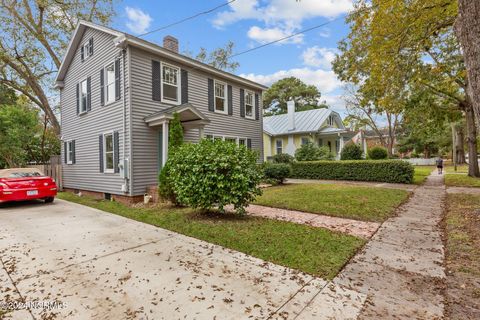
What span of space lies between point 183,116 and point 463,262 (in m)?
8.91

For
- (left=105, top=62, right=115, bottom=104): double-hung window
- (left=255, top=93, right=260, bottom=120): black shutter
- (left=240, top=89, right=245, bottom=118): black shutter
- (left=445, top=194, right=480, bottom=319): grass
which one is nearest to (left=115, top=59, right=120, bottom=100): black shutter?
(left=105, top=62, right=115, bottom=104): double-hung window

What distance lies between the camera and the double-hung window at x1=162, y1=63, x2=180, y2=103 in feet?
33.6

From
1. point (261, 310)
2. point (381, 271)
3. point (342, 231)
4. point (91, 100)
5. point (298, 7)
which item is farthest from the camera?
point (91, 100)

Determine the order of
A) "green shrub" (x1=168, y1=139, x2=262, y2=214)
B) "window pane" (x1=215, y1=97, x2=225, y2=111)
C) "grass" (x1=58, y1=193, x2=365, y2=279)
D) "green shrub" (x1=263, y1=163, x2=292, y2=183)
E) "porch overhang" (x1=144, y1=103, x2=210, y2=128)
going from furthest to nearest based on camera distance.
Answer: "green shrub" (x1=263, y1=163, x2=292, y2=183), "window pane" (x1=215, y1=97, x2=225, y2=111), "porch overhang" (x1=144, y1=103, x2=210, y2=128), "green shrub" (x1=168, y1=139, x2=262, y2=214), "grass" (x1=58, y1=193, x2=365, y2=279)

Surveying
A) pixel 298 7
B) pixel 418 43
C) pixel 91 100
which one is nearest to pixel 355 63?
pixel 418 43

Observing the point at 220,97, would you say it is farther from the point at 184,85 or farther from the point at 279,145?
the point at 279,145

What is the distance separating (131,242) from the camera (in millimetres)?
4664

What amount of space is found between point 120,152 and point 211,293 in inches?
308

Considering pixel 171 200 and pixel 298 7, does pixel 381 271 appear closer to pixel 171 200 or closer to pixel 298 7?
pixel 171 200

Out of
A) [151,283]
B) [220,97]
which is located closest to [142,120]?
[220,97]

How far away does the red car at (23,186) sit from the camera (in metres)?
7.96

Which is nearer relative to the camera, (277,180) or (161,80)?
(161,80)

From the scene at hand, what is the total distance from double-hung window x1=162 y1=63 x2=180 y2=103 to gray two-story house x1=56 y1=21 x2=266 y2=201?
40mm

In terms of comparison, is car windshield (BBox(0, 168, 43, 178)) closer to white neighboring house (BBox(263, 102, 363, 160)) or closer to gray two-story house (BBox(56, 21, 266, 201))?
gray two-story house (BBox(56, 21, 266, 201))
